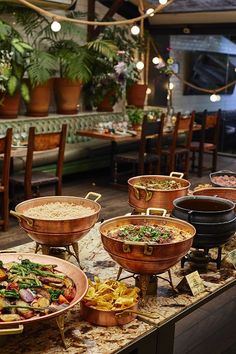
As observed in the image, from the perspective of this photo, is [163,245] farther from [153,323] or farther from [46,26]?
[46,26]

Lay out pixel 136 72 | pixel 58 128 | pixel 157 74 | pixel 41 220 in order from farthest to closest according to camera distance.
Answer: pixel 157 74 → pixel 136 72 → pixel 58 128 → pixel 41 220

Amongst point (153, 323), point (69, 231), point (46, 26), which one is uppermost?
point (46, 26)

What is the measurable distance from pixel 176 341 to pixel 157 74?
738 centimetres

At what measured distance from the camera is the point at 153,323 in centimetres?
183

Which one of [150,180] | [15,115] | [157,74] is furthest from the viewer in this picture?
[157,74]

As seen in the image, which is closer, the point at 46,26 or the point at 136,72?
the point at 46,26

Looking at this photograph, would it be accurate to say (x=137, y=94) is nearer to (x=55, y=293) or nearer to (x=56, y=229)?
(x=56, y=229)

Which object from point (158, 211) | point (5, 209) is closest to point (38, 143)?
point (5, 209)

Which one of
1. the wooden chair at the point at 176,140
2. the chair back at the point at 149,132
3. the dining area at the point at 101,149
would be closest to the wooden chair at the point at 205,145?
the dining area at the point at 101,149

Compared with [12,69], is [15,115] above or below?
below

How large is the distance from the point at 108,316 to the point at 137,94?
25.0ft

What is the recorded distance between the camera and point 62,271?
1.92 m

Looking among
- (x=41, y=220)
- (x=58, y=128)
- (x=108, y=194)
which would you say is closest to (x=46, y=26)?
(x=58, y=128)

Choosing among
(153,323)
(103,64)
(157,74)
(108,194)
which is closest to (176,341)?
(153,323)
